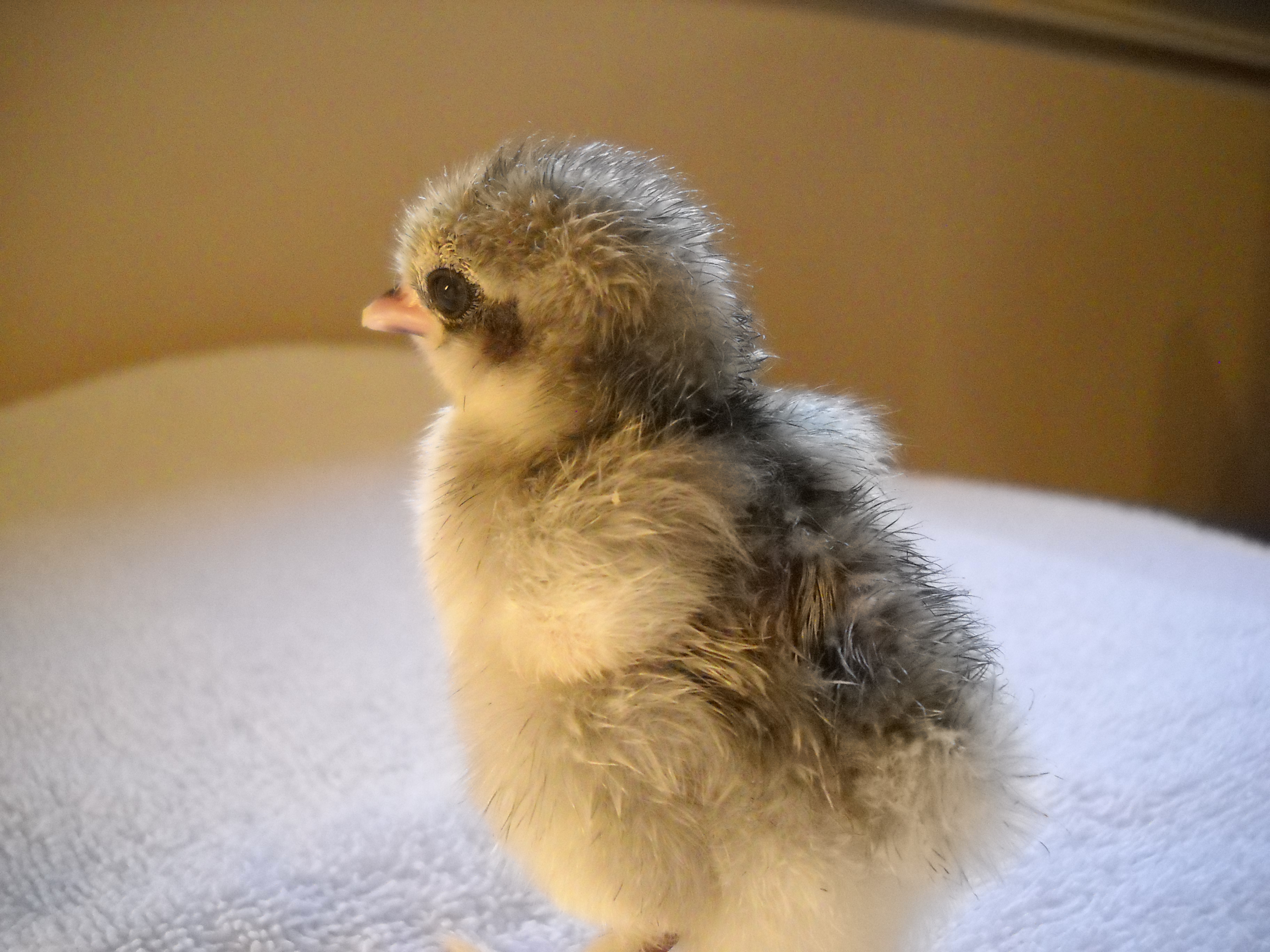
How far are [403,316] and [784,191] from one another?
4.10 ft

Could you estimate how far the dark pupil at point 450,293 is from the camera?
48 centimetres

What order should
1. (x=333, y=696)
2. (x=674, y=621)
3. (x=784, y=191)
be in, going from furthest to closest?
(x=784, y=191) < (x=333, y=696) < (x=674, y=621)

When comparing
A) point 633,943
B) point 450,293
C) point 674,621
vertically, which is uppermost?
point 450,293

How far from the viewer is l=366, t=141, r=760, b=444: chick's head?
0.45 metres

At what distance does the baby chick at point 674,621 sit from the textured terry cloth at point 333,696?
0.15m

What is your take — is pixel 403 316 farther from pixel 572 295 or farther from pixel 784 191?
pixel 784 191

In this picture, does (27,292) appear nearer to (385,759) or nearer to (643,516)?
(385,759)

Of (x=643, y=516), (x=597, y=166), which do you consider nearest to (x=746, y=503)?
(x=643, y=516)

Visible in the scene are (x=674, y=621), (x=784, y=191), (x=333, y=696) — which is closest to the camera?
(x=674, y=621)

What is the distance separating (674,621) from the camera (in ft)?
1.38

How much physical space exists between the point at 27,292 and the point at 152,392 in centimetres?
24

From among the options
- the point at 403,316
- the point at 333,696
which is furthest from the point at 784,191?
the point at 403,316

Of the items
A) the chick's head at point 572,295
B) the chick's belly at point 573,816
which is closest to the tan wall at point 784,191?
the chick's head at point 572,295

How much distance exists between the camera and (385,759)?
0.84 meters
